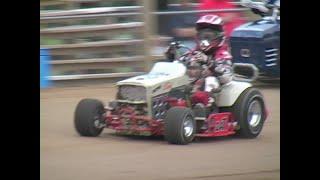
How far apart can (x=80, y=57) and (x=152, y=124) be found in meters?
4.91

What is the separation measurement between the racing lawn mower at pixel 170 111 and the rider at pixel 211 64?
3.0 inches

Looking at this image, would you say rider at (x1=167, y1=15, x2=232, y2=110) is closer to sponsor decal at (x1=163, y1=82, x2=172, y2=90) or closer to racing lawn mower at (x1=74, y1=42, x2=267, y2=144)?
racing lawn mower at (x1=74, y1=42, x2=267, y2=144)

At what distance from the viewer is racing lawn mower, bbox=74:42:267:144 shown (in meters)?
8.15

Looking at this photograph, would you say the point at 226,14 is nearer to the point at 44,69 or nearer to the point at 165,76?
the point at 44,69

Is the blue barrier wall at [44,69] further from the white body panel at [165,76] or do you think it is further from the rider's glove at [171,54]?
the white body panel at [165,76]

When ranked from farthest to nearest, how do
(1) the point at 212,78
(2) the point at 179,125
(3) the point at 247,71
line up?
1. (3) the point at 247,71
2. (1) the point at 212,78
3. (2) the point at 179,125

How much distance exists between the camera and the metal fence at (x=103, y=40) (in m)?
12.7

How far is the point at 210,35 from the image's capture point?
8641 millimetres

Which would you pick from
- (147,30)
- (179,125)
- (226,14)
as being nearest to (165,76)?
→ (179,125)

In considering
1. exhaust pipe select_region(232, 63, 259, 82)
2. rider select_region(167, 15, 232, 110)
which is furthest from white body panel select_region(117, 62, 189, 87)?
exhaust pipe select_region(232, 63, 259, 82)

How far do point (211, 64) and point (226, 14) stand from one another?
16.7 ft

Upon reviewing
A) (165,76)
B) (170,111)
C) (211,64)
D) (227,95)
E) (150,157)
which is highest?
(211,64)

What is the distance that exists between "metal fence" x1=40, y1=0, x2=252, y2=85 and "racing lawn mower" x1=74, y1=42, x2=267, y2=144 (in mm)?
4203
